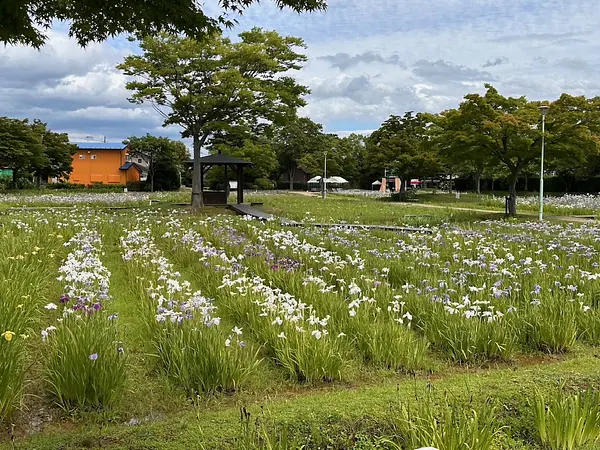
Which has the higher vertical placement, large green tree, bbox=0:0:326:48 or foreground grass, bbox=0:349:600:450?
large green tree, bbox=0:0:326:48

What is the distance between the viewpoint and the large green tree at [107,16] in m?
3.52

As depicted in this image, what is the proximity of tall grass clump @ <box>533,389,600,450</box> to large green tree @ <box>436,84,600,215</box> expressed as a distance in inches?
687

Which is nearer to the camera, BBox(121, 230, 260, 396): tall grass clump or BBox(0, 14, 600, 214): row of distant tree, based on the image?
BBox(121, 230, 260, 396): tall grass clump

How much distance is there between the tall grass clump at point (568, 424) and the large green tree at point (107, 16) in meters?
3.11

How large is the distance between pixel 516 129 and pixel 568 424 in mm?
18179

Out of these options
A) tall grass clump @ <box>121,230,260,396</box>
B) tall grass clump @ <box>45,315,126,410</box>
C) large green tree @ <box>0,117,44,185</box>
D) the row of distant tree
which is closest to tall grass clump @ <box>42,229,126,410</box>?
tall grass clump @ <box>45,315,126,410</box>

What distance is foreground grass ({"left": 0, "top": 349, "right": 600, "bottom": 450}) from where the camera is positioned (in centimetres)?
292

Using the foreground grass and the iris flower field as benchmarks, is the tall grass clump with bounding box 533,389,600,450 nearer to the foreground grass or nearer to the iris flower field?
the iris flower field

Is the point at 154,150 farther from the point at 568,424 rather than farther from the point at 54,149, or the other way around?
the point at 568,424

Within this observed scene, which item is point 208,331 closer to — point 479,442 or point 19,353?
point 19,353

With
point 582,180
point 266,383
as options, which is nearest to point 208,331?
point 266,383

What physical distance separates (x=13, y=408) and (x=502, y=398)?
3263mm

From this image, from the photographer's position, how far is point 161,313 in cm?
457

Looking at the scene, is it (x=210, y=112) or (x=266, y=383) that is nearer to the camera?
(x=266, y=383)
